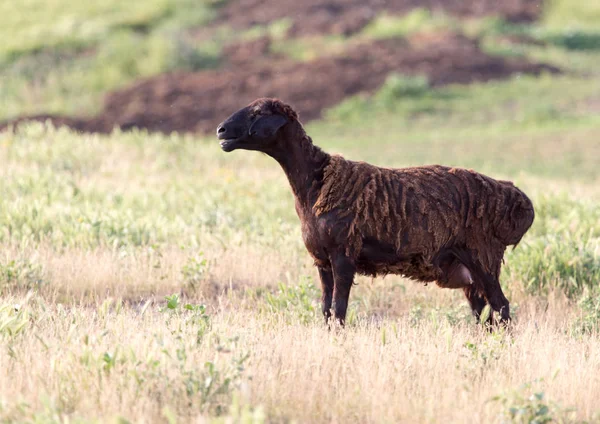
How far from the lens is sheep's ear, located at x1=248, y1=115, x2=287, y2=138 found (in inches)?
295

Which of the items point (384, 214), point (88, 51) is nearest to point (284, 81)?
point (88, 51)

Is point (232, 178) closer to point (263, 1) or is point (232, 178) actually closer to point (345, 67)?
Result: point (345, 67)

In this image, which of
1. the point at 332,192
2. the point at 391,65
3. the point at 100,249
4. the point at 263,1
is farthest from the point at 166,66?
the point at 332,192

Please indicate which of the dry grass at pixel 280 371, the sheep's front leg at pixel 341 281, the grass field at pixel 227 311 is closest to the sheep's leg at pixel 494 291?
the grass field at pixel 227 311

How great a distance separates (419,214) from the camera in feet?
25.1

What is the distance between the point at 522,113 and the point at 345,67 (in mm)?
7017

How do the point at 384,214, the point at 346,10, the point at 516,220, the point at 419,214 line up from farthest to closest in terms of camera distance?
1. the point at 346,10
2. the point at 516,220
3. the point at 419,214
4. the point at 384,214

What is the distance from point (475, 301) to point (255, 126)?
2.50m

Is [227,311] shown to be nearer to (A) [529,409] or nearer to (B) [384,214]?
(B) [384,214]

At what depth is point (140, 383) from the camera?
5.54 m

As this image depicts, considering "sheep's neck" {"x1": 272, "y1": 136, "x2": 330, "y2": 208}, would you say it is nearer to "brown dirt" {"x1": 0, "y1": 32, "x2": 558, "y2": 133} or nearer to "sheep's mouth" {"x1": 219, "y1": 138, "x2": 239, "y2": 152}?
"sheep's mouth" {"x1": 219, "y1": 138, "x2": 239, "y2": 152}

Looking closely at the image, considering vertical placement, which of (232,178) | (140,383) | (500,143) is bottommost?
(140,383)

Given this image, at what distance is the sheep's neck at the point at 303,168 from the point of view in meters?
7.65

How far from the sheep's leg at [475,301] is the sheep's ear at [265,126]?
2206mm
